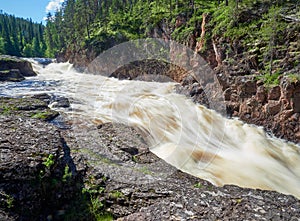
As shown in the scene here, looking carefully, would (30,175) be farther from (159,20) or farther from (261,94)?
(159,20)

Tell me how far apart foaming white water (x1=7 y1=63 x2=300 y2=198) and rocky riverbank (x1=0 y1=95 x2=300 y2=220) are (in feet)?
7.00

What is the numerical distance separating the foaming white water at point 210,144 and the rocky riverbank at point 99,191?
213 centimetres

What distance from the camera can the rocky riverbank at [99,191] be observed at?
4254 mm

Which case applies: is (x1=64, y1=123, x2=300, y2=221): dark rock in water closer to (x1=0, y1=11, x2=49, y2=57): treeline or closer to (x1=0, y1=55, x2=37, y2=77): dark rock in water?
(x1=0, y1=55, x2=37, y2=77): dark rock in water

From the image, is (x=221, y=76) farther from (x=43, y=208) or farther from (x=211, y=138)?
(x=43, y=208)

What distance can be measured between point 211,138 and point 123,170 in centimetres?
643

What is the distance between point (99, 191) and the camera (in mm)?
5129

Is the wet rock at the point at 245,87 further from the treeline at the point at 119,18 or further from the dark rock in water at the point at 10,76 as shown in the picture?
the dark rock in water at the point at 10,76

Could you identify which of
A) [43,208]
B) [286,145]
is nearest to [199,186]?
[43,208]

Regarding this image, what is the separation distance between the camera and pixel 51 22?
7975 cm

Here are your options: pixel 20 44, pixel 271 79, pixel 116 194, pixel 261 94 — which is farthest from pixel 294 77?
pixel 20 44

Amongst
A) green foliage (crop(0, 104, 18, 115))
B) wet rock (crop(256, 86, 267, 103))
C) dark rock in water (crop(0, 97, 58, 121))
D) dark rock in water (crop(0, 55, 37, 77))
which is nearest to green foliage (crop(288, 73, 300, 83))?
wet rock (crop(256, 86, 267, 103))

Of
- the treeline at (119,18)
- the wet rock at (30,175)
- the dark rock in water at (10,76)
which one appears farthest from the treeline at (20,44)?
the wet rock at (30,175)

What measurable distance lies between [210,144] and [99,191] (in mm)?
6609
